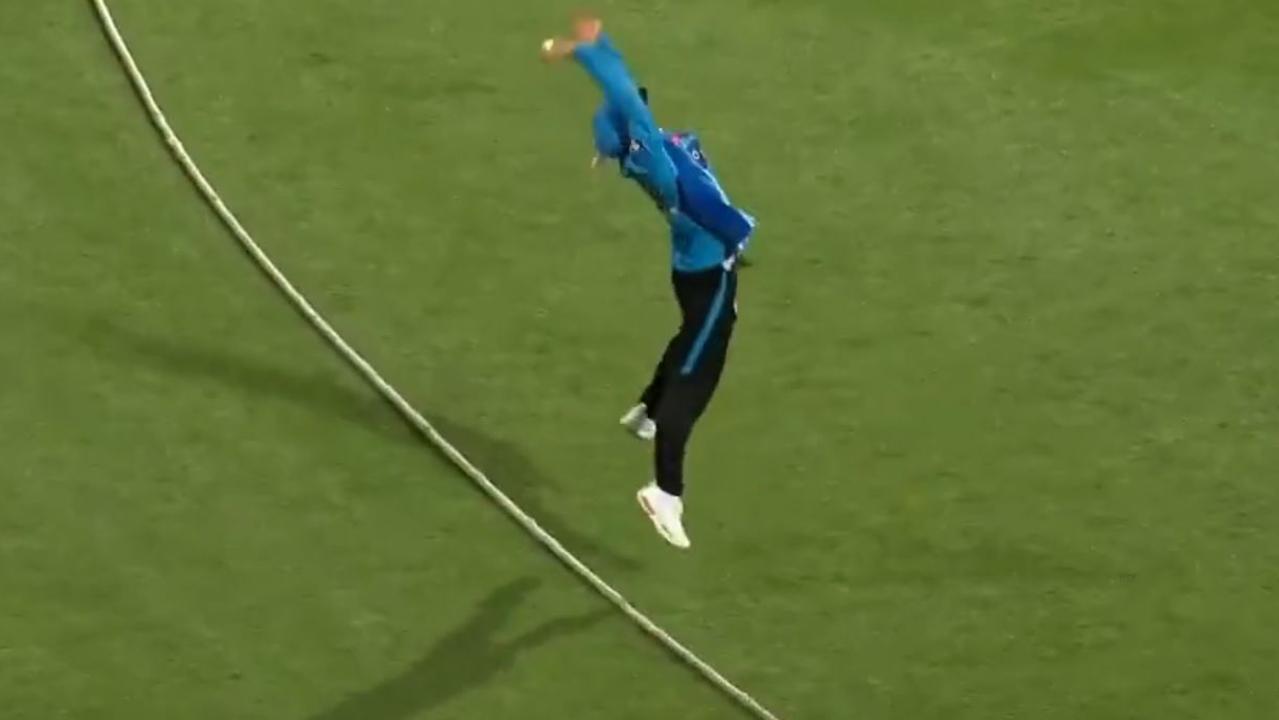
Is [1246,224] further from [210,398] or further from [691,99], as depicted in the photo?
[210,398]

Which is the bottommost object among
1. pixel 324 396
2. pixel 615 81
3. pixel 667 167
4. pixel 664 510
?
pixel 324 396

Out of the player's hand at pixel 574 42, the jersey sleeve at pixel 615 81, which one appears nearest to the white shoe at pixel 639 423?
the jersey sleeve at pixel 615 81

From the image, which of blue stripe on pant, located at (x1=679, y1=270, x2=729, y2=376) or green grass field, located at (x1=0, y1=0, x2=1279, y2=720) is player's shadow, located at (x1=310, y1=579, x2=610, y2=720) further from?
blue stripe on pant, located at (x1=679, y1=270, x2=729, y2=376)

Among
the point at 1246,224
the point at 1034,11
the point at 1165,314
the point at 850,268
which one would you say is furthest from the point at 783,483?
the point at 1034,11

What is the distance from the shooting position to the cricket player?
609cm

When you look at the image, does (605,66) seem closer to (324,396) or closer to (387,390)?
(387,390)

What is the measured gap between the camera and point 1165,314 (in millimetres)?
8617

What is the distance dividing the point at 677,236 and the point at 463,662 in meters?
1.64

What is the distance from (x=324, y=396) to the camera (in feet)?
26.8

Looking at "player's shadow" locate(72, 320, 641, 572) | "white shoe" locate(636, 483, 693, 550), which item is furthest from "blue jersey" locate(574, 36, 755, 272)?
"player's shadow" locate(72, 320, 641, 572)

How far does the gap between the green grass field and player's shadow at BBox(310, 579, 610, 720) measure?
0.01m

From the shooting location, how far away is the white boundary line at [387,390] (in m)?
7.36

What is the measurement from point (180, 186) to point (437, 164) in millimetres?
923

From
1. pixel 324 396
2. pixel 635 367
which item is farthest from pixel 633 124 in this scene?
pixel 324 396
